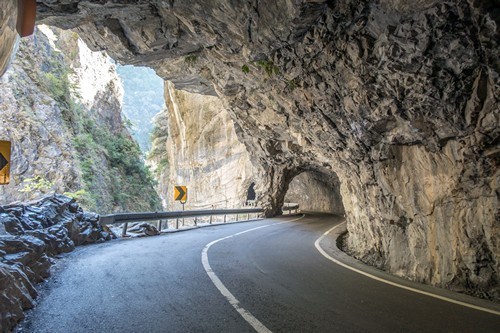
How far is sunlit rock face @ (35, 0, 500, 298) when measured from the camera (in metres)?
5.79

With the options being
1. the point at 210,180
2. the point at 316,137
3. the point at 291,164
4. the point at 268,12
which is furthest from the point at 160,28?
the point at 210,180

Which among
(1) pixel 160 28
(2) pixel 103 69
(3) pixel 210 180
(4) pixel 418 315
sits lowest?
(4) pixel 418 315

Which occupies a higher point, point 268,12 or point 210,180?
point 268,12

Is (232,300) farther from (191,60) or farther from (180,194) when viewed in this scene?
(180,194)

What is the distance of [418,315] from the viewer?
4.73 metres

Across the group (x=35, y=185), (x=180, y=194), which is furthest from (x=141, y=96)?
(x=180, y=194)

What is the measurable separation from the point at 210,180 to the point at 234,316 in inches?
1285

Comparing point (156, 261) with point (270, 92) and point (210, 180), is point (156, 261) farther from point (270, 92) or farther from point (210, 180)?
point (210, 180)

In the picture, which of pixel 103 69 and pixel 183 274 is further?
pixel 103 69

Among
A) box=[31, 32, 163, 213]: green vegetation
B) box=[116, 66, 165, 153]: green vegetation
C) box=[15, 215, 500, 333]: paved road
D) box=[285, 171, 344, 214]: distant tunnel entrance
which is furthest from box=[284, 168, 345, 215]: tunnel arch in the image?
box=[116, 66, 165, 153]: green vegetation

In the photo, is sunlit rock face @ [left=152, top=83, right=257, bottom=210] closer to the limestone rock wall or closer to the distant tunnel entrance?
the distant tunnel entrance

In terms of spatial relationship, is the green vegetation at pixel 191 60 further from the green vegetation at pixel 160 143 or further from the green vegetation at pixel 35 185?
the green vegetation at pixel 160 143

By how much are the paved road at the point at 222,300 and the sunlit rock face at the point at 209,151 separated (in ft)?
87.0

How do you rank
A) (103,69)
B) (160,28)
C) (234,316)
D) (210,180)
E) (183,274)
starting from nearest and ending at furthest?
(234,316) → (183,274) → (160,28) → (103,69) → (210,180)
